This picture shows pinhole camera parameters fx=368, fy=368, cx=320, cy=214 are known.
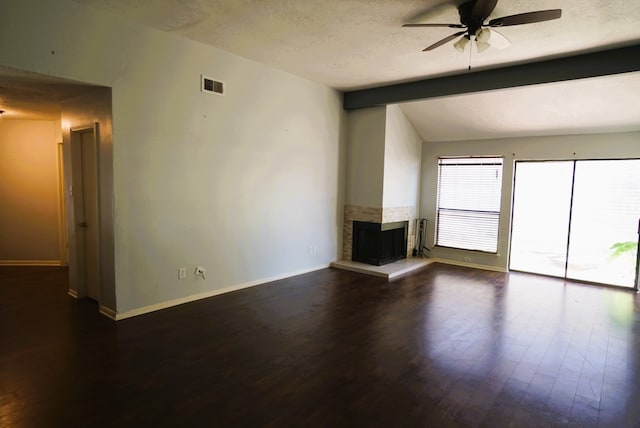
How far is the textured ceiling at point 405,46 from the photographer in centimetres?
338

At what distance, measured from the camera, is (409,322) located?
4.14 m

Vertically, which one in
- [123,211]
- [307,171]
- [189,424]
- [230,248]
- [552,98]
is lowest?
[189,424]

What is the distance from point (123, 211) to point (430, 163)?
5.80 meters

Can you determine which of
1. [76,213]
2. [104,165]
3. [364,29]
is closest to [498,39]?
[364,29]

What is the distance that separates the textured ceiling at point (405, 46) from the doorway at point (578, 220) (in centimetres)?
70

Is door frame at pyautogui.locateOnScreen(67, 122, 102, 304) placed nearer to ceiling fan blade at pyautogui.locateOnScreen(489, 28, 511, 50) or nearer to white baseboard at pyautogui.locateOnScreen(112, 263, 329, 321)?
white baseboard at pyautogui.locateOnScreen(112, 263, 329, 321)

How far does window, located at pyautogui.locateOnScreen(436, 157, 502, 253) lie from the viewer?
690 centimetres

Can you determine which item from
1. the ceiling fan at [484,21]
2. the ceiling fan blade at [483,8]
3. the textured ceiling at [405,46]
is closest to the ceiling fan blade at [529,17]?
the ceiling fan at [484,21]

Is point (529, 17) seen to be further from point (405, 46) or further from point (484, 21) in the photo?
point (405, 46)

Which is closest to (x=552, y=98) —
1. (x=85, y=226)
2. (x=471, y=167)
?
(x=471, y=167)

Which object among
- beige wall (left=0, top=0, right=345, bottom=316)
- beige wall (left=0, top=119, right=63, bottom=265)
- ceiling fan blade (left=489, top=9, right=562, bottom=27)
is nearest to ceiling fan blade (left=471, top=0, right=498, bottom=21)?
ceiling fan blade (left=489, top=9, right=562, bottom=27)

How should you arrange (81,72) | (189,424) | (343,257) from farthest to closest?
(343,257) → (81,72) → (189,424)

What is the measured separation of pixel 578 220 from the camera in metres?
6.14

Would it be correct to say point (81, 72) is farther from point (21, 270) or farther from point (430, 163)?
point (430, 163)
